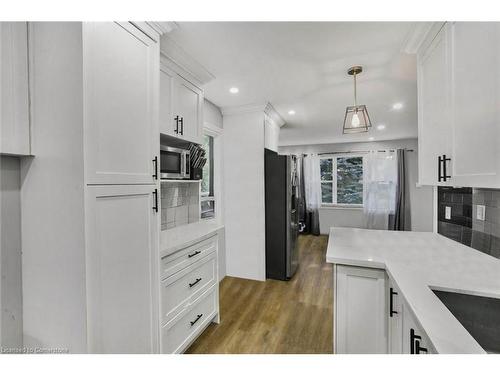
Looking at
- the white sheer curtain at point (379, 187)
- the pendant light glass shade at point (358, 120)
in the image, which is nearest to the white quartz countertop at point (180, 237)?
the pendant light glass shade at point (358, 120)

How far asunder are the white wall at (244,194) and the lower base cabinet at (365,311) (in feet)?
5.93

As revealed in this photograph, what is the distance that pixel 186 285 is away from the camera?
179cm

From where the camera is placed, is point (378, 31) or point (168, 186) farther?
point (168, 186)

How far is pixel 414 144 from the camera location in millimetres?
5297

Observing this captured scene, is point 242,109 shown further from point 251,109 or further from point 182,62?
point 182,62

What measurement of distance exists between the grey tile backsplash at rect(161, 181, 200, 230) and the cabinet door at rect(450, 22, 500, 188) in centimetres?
218

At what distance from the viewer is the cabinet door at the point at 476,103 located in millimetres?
991

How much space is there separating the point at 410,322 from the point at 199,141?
199 centimetres

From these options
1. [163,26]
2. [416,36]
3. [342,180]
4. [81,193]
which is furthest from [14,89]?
[342,180]

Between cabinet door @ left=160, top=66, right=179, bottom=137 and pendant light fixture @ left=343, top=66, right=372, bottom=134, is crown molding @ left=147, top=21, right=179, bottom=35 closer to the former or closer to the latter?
cabinet door @ left=160, top=66, right=179, bottom=137

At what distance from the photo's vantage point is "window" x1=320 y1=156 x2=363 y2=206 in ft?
19.1

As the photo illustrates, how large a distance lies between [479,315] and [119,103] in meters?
2.02

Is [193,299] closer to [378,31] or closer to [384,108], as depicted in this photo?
[378,31]

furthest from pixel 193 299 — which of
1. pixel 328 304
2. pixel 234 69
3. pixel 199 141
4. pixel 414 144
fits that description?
pixel 414 144
